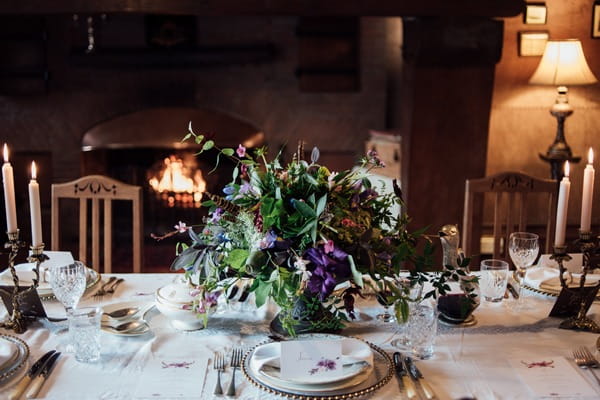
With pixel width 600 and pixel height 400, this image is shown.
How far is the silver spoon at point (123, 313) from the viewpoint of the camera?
1.79 metres

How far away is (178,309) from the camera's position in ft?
5.62

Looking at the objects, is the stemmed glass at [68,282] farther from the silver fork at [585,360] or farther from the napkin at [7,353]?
the silver fork at [585,360]

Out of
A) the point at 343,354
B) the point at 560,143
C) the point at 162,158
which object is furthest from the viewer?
the point at 162,158

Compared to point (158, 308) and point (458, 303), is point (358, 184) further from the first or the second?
point (158, 308)

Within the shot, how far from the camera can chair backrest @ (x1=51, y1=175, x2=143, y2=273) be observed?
2.46 m

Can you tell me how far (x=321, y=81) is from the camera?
4.64 metres

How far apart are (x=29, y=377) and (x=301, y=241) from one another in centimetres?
63

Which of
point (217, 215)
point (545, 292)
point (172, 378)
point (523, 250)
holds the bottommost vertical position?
point (172, 378)

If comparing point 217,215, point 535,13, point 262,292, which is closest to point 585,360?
point 262,292

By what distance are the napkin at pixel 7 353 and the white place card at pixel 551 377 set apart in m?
1.09

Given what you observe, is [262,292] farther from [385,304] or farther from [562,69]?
[562,69]

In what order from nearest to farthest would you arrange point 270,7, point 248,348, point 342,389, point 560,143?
point 342,389
point 248,348
point 270,7
point 560,143

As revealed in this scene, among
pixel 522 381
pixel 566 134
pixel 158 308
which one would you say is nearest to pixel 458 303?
pixel 522 381

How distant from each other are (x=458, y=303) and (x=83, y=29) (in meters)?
3.54
